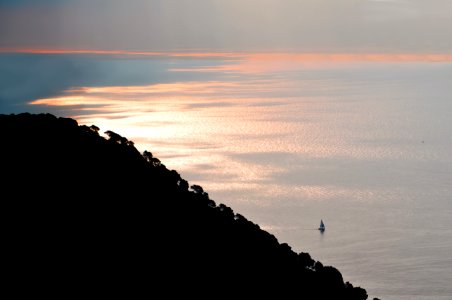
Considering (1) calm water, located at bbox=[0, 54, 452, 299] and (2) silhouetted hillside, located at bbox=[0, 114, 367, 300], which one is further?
(1) calm water, located at bbox=[0, 54, 452, 299]

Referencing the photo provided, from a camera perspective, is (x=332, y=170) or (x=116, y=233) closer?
(x=116, y=233)

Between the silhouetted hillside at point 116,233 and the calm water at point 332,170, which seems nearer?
the silhouetted hillside at point 116,233

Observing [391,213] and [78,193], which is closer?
[78,193]

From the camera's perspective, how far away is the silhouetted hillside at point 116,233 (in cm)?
2256

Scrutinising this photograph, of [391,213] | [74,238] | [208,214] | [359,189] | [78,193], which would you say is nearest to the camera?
[74,238]

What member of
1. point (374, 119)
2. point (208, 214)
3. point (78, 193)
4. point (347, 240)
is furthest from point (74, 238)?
point (374, 119)

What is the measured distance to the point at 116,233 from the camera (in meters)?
25.6

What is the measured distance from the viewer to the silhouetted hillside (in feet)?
74.0

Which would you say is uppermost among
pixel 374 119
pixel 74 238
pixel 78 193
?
pixel 374 119

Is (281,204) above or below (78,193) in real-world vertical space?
above

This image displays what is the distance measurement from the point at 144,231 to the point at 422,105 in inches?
7054

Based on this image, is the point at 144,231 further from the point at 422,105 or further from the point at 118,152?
the point at 422,105

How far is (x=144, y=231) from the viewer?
87.4ft

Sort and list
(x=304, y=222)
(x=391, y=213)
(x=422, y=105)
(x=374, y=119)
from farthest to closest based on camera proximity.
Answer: (x=422, y=105)
(x=374, y=119)
(x=391, y=213)
(x=304, y=222)
